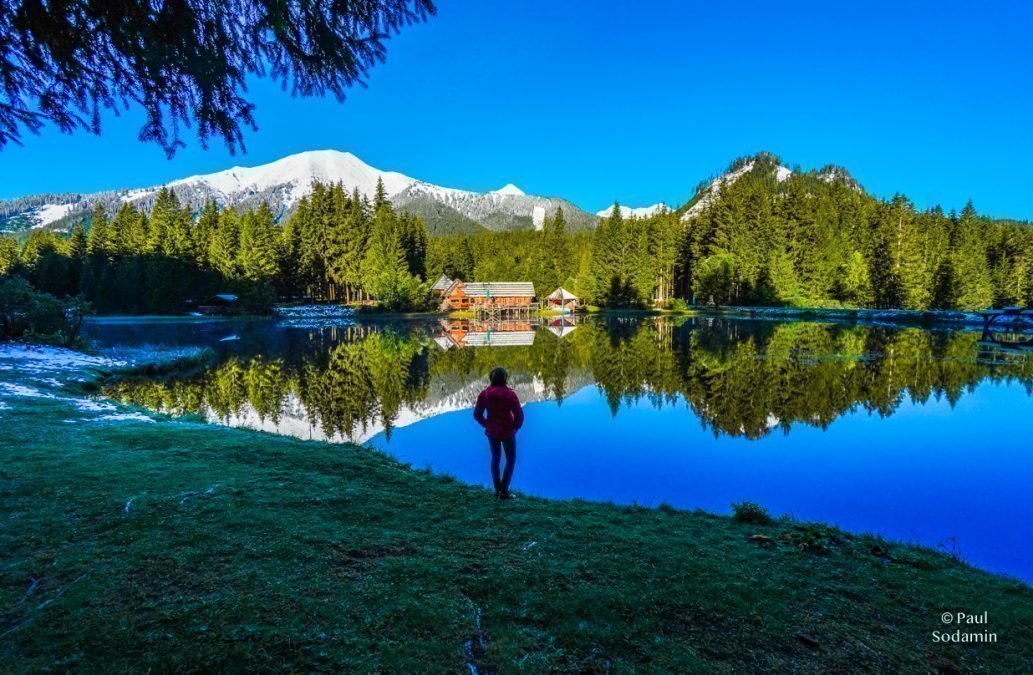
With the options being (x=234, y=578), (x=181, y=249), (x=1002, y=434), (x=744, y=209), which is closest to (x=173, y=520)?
(x=234, y=578)

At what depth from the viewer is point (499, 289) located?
A: 248ft

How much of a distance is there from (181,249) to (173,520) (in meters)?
64.3

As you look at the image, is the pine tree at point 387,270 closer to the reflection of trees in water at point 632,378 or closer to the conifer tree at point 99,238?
the conifer tree at point 99,238

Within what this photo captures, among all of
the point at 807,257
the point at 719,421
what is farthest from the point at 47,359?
the point at 807,257

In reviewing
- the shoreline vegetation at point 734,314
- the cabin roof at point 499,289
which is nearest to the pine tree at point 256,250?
the shoreline vegetation at point 734,314

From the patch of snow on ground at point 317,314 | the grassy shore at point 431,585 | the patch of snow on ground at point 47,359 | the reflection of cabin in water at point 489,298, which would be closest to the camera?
the grassy shore at point 431,585

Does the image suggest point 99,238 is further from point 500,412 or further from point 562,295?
point 500,412

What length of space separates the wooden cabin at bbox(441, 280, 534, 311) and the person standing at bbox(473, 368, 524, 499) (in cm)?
6654

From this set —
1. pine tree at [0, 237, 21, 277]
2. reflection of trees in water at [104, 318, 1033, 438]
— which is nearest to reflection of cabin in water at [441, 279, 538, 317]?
reflection of trees in water at [104, 318, 1033, 438]

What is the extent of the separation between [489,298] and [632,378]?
182 feet

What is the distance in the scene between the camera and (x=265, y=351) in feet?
87.6

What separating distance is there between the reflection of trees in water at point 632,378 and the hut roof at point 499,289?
44149mm

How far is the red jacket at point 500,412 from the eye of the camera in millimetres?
6594

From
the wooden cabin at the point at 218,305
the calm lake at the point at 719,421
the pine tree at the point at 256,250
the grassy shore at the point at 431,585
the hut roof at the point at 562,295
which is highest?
the pine tree at the point at 256,250
